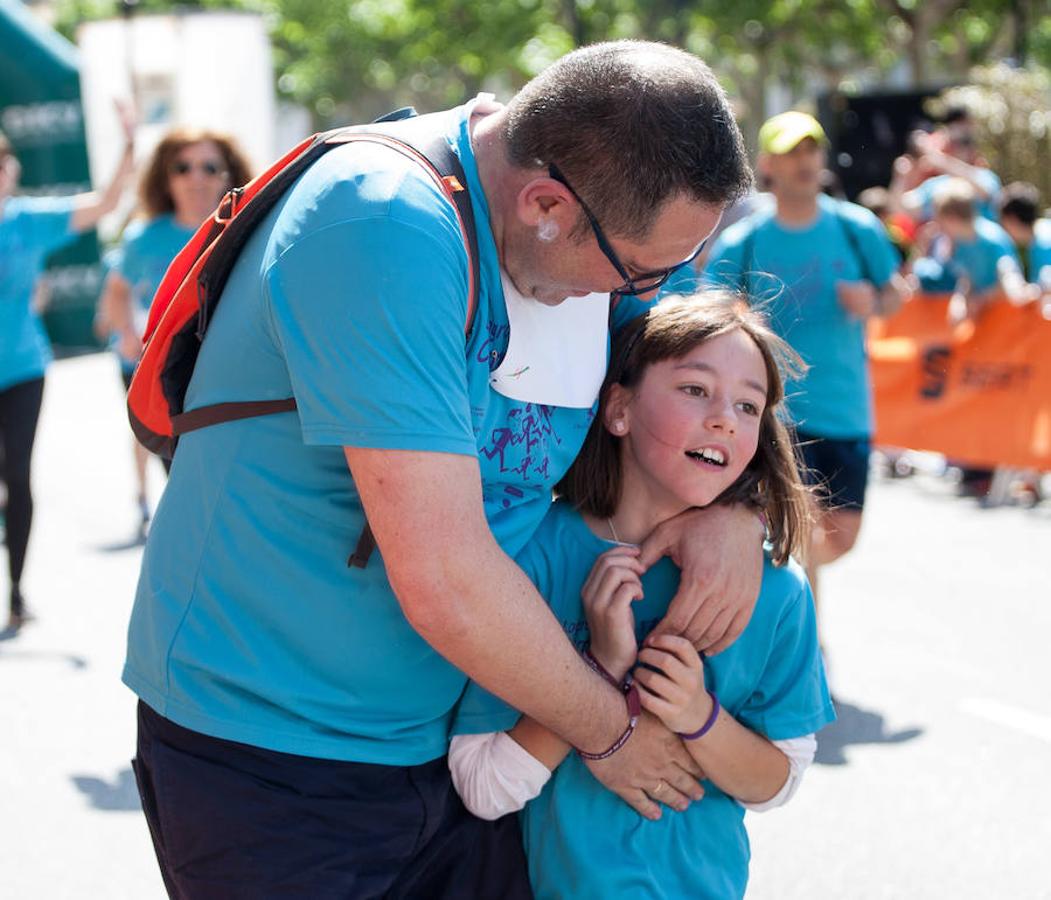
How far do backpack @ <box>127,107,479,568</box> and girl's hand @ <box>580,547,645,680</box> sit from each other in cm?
43

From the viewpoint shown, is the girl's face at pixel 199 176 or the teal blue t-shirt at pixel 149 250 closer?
the girl's face at pixel 199 176

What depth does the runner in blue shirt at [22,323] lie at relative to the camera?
6.82 m

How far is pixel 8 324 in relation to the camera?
688cm

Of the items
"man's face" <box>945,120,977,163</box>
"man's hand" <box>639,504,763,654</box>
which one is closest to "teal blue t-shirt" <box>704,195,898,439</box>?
"man's hand" <box>639,504,763,654</box>

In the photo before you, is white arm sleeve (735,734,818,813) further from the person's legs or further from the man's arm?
the person's legs

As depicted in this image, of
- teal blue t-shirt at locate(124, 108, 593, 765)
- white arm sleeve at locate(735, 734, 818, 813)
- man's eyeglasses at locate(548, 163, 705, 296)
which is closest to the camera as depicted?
teal blue t-shirt at locate(124, 108, 593, 765)

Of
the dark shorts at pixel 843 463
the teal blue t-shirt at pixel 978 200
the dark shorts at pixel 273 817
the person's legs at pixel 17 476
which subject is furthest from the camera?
the teal blue t-shirt at pixel 978 200

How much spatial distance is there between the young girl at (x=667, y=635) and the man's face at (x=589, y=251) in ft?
1.39

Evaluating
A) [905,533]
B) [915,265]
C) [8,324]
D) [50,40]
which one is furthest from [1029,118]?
[50,40]

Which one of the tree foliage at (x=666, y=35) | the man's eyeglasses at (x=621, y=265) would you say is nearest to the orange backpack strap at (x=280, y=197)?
the man's eyeglasses at (x=621, y=265)

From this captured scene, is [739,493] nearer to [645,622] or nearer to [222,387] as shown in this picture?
[645,622]

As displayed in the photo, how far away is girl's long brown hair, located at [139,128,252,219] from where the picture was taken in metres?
6.63

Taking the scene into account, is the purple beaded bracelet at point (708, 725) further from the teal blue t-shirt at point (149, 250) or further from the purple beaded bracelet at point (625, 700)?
the teal blue t-shirt at point (149, 250)

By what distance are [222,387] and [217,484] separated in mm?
130
